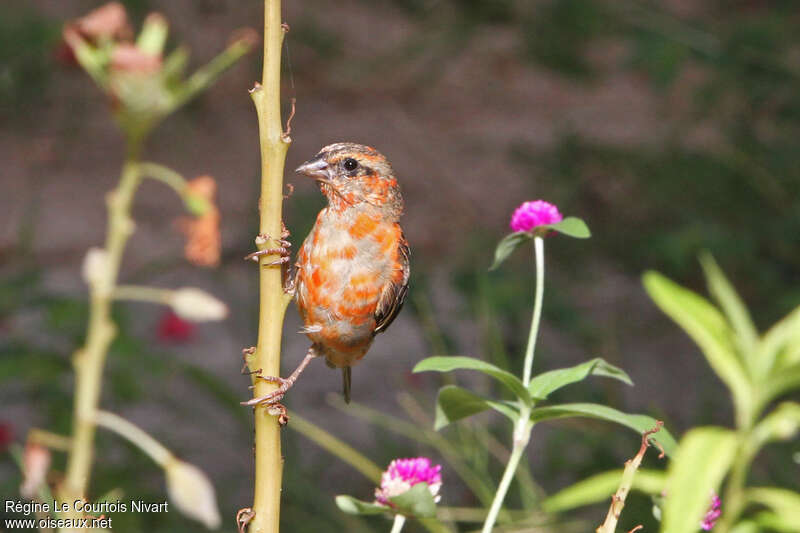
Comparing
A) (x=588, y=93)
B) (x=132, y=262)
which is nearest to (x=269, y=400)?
(x=132, y=262)

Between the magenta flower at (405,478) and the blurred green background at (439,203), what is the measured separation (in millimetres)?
1156

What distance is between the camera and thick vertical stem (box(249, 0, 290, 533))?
0.71 m

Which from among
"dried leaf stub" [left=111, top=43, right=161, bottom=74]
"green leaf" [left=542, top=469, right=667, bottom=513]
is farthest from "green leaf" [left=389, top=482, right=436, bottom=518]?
"dried leaf stub" [left=111, top=43, right=161, bottom=74]

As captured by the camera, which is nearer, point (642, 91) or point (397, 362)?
point (397, 362)

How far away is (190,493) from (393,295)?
96 centimetres

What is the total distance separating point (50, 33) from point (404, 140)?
4075mm

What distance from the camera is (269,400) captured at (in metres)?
0.75

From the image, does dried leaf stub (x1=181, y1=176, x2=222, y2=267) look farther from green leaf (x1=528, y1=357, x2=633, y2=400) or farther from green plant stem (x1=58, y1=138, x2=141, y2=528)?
green leaf (x1=528, y1=357, x2=633, y2=400)

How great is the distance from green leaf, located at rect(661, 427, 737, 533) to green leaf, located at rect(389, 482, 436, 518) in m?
0.21

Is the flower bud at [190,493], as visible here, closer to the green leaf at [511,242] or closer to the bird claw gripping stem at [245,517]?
the bird claw gripping stem at [245,517]

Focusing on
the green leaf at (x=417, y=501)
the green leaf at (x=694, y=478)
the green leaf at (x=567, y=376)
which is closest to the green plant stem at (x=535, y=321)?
the green leaf at (x=567, y=376)

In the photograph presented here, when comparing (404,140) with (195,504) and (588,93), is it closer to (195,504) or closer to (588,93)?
(588,93)

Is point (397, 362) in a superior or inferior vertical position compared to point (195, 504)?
superior

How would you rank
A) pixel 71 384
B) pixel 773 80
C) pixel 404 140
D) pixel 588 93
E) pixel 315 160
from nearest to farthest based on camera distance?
pixel 315 160, pixel 71 384, pixel 773 80, pixel 404 140, pixel 588 93
